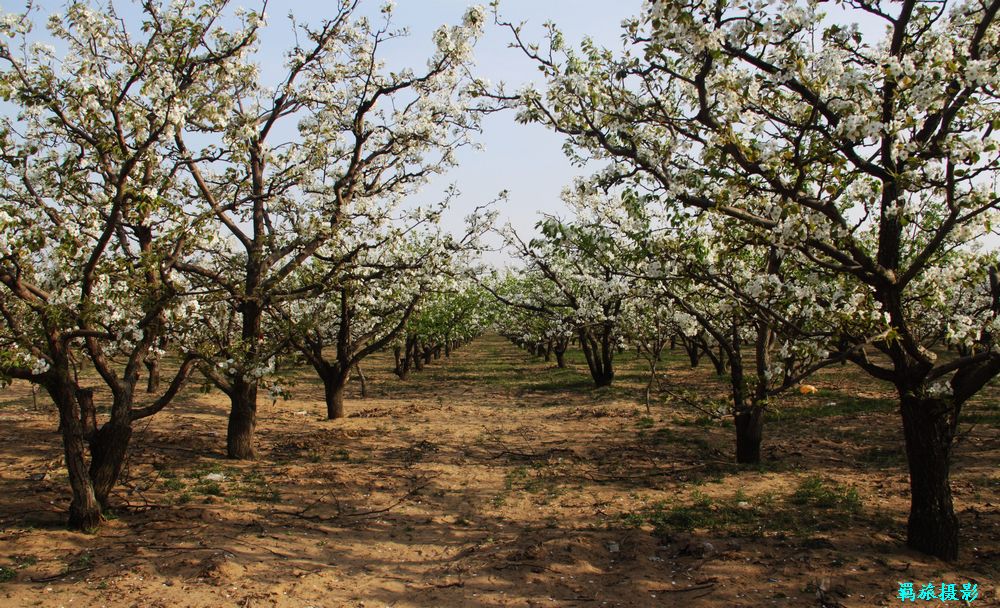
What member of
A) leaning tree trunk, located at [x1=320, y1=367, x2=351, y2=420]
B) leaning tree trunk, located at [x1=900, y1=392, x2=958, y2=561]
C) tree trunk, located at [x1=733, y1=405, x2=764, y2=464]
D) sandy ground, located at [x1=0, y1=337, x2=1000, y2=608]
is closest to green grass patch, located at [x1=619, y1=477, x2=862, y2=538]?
sandy ground, located at [x1=0, y1=337, x2=1000, y2=608]

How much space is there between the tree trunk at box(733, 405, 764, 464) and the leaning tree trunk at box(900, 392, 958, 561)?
14.4ft

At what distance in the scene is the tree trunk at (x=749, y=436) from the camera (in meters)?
11.7

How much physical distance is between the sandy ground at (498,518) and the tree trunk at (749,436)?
12.3 inches

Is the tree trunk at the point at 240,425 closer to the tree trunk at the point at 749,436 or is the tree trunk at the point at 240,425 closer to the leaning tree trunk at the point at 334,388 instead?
the leaning tree trunk at the point at 334,388

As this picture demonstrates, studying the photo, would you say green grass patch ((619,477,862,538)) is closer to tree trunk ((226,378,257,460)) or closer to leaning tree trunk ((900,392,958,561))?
leaning tree trunk ((900,392,958,561))

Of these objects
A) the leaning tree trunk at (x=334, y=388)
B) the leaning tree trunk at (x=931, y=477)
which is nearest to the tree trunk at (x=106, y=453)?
the leaning tree trunk at (x=931, y=477)

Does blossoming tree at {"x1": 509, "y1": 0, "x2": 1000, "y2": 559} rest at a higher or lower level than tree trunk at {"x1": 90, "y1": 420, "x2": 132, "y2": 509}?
higher

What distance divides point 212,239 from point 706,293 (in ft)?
22.8

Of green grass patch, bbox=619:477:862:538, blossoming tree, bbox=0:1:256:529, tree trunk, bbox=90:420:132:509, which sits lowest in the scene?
green grass patch, bbox=619:477:862:538

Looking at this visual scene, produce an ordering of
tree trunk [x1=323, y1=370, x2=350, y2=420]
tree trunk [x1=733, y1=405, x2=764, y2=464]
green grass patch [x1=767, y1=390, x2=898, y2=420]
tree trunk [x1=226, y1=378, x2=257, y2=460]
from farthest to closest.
A: 1. tree trunk [x1=323, y1=370, x2=350, y2=420]
2. green grass patch [x1=767, y1=390, x2=898, y2=420]
3. tree trunk [x1=226, y1=378, x2=257, y2=460]
4. tree trunk [x1=733, y1=405, x2=764, y2=464]

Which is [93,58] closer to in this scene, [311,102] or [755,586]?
[311,102]

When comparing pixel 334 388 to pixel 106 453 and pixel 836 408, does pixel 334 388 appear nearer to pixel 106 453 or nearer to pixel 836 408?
pixel 106 453

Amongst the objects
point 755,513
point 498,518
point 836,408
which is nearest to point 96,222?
point 498,518

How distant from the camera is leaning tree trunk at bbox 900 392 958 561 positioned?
7121 millimetres
